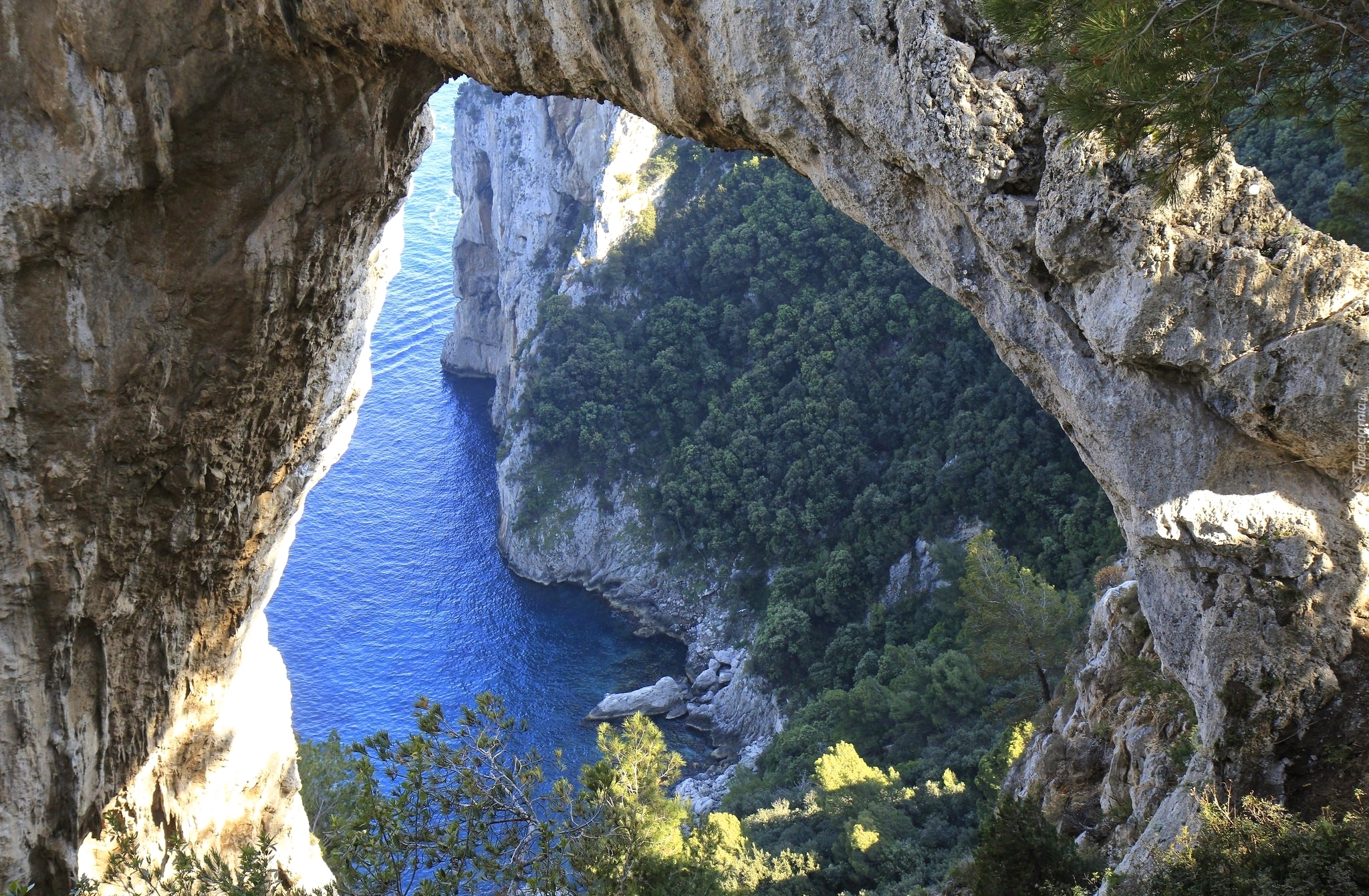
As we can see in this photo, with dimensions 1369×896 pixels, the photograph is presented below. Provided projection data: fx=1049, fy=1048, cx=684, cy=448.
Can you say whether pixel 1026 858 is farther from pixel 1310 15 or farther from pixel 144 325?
pixel 144 325

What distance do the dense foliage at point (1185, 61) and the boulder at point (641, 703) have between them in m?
37.7

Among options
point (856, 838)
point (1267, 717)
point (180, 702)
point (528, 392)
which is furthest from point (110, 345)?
point (528, 392)

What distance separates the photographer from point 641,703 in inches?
1644

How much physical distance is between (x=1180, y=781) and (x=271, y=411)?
32.3 ft

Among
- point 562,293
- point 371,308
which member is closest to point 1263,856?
point 371,308

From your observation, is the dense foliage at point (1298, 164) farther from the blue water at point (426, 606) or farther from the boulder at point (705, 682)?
the blue water at point (426, 606)

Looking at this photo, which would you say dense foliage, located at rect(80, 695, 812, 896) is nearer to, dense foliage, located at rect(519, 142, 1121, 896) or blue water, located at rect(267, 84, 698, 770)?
dense foliage, located at rect(519, 142, 1121, 896)

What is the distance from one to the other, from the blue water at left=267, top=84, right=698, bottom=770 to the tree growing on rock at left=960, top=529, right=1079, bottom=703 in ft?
58.5

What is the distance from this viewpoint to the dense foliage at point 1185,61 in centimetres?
541

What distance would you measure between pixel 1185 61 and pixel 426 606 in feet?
155

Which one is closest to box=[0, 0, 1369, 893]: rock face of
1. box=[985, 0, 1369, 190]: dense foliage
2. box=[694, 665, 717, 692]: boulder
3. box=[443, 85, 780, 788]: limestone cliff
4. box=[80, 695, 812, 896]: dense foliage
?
box=[985, 0, 1369, 190]: dense foliage

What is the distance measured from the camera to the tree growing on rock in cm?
2455

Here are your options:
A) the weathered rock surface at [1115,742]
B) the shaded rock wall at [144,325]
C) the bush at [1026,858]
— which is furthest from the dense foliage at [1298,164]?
the shaded rock wall at [144,325]

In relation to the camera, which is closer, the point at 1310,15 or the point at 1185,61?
the point at 1310,15
